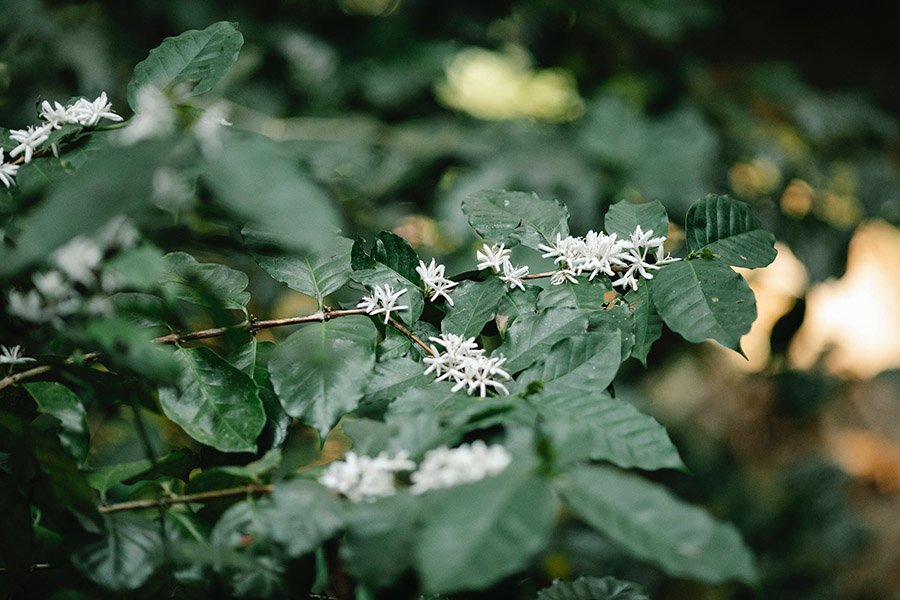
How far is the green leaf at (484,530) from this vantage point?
32cm

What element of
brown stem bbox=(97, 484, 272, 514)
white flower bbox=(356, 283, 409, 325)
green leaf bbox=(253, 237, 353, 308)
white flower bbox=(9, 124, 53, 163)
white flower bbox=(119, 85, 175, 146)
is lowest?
brown stem bbox=(97, 484, 272, 514)

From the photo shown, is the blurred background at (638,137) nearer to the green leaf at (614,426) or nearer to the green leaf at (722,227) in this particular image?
the green leaf at (722,227)

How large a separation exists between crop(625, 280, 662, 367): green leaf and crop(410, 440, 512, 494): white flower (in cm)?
21

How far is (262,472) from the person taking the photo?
0.46m

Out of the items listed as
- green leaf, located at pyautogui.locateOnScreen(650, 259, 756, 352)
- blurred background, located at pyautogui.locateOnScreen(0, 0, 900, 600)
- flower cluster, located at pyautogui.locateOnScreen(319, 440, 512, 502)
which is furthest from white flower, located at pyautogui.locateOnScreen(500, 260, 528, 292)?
blurred background, located at pyautogui.locateOnScreen(0, 0, 900, 600)

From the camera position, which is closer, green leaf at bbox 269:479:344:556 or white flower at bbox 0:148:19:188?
green leaf at bbox 269:479:344:556

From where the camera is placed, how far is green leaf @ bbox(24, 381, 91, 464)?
1.64 ft

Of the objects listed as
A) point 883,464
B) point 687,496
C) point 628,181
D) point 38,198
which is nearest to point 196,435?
point 38,198

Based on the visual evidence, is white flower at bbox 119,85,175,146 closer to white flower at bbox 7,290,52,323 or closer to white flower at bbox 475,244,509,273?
white flower at bbox 7,290,52,323

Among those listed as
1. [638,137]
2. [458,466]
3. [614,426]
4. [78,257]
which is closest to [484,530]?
[458,466]

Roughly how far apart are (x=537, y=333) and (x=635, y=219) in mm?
155

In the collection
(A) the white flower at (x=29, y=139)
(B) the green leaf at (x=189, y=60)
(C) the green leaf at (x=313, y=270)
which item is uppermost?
(B) the green leaf at (x=189, y=60)

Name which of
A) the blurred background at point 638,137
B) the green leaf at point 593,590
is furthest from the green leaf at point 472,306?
the blurred background at point 638,137

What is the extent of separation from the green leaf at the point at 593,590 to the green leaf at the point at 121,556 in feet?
0.95
